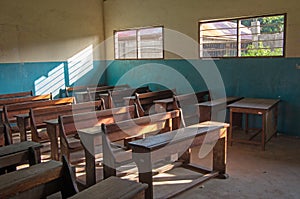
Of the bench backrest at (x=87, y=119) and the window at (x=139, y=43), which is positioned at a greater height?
the window at (x=139, y=43)

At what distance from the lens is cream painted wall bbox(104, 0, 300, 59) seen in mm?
5371

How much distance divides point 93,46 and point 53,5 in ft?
4.74

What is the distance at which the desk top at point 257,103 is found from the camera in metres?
4.85

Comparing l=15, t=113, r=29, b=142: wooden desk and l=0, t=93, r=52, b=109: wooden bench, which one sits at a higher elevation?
l=0, t=93, r=52, b=109: wooden bench

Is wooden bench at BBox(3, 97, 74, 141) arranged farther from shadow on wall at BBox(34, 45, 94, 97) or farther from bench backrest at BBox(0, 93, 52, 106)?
shadow on wall at BBox(34, 45, 94, 97)

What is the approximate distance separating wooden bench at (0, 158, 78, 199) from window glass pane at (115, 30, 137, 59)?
616cm

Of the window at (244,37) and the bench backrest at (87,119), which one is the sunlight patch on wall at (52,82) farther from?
the bench backrest at (87,119)

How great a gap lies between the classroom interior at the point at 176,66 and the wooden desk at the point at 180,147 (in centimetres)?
8

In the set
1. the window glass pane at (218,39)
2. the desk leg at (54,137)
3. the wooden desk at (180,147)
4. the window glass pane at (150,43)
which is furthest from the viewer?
the window glass pane at (150,43)

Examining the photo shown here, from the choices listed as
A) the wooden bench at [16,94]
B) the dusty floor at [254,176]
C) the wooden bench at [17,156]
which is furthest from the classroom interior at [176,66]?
the wooden bench at [17,156]

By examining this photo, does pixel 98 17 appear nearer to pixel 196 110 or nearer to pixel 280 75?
pixel 196 110

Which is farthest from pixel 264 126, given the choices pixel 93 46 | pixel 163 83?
pixel 93 46

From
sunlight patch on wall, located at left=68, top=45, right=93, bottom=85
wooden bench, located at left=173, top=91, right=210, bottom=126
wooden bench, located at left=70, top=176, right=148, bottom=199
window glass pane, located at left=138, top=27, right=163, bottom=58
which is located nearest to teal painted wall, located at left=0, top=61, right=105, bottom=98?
sunlight patch on wall, located at left=68, top=45, right=93, bottom=85

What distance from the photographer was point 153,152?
9.38 feet
